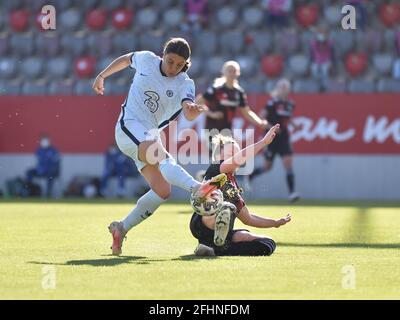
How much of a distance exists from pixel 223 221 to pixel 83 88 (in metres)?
15.0

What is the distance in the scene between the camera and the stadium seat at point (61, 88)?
23.4 metres

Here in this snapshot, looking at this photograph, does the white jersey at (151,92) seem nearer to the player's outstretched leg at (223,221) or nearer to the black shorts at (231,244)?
the black shorts at (231,244)

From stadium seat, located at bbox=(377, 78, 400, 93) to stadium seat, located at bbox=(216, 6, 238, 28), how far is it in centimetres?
443

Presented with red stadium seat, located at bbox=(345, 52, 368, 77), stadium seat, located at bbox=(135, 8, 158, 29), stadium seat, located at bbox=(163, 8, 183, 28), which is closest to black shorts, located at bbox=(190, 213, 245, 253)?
red stadium seat, located at bbox=(345, 52, 368, 77)

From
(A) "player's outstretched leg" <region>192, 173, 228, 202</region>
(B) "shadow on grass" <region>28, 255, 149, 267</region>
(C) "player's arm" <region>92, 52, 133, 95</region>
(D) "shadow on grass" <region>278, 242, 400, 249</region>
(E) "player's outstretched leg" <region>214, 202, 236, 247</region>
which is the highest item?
(C) "player's arm" <region>92, 52, 133, 95</region>

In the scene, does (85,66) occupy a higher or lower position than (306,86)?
higher

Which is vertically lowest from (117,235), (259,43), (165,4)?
(117,235)

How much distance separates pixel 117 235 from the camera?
988 centimetres

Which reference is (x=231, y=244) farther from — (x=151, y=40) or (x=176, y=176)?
(x=151, y=40)

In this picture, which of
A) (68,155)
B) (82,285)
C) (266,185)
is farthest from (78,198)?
(82,285)

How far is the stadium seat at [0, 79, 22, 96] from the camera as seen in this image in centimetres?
2341

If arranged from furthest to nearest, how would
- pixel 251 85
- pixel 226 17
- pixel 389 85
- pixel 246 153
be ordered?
pixel 226 17
pixel 251 85
pixel 389 85
pixel 246 153

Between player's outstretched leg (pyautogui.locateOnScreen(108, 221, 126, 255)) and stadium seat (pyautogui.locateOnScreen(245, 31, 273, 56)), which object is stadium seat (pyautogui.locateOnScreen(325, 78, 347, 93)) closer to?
stadium seat (pyautogui.locateOnScreen(245, 31, 273, 56))

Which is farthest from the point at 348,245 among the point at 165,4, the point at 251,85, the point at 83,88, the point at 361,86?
the point at 165,4
